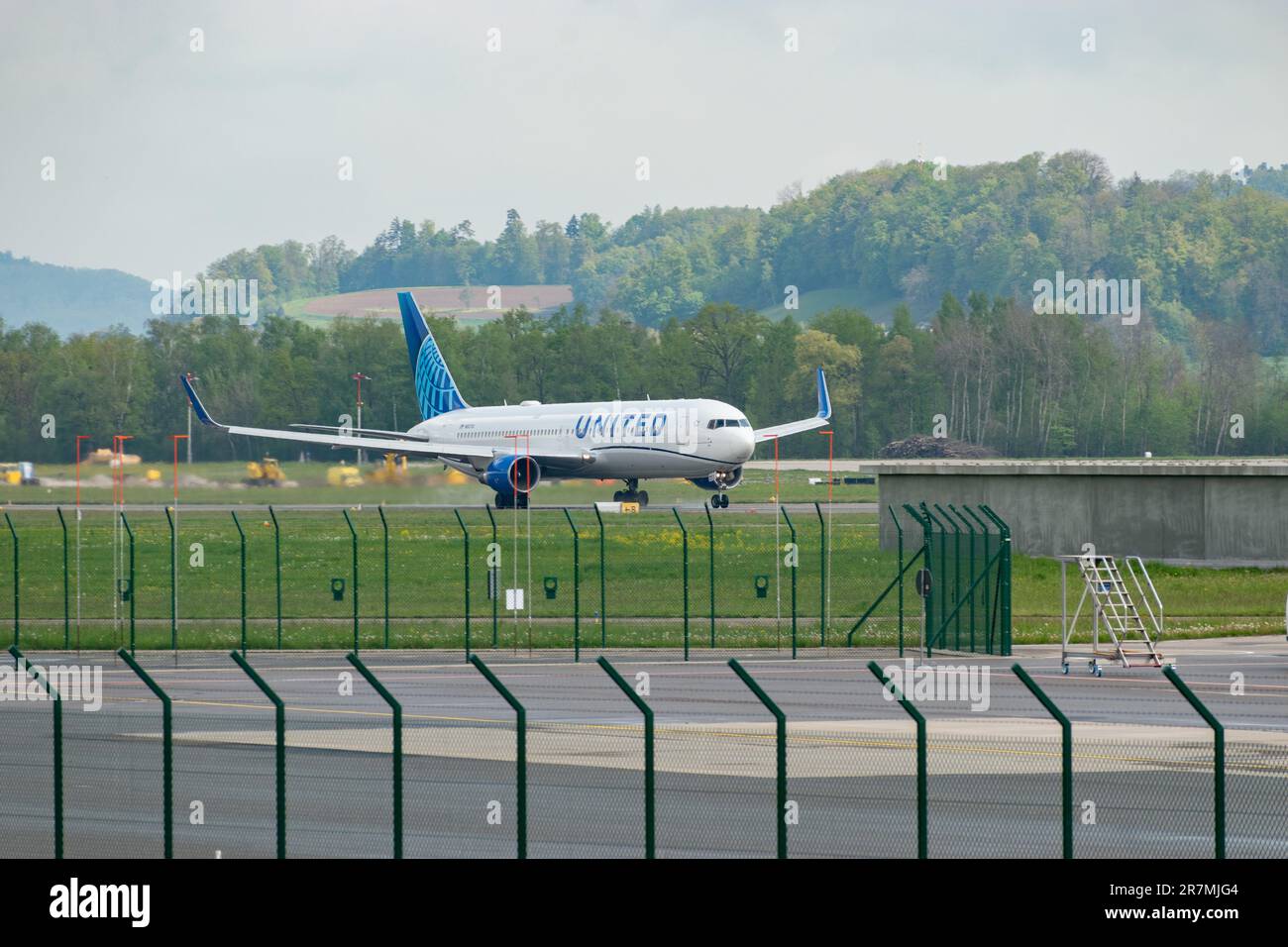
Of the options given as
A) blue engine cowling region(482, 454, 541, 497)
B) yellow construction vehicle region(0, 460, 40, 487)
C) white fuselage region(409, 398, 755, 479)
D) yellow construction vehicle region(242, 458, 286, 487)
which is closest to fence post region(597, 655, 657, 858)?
yellow construction vehicle region(242, 458, 286, 487)

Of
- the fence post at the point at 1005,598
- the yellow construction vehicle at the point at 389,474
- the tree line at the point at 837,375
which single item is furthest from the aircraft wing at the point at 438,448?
the fence post at the point at 1005,598

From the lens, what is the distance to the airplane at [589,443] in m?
66.8

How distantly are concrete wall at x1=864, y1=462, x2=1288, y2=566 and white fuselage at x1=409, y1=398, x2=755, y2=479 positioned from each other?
1265 cm

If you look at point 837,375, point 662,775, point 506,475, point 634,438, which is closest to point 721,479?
point 634,438

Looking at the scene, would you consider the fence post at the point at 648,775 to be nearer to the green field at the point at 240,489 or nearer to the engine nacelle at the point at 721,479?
the green field at the point at 240,489

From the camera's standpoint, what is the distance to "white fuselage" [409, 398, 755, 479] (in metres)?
66.9

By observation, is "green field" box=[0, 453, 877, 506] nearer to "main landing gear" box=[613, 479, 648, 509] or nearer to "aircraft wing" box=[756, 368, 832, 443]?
"main landing gear" box=[613, 479, 648, 509]

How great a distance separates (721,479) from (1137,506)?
21155mm

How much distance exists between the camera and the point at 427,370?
8819 centimetres

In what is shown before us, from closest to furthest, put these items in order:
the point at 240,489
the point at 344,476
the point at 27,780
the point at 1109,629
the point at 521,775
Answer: the point at 521,775, the point at 27,780, the point at 1109,629, the point at 240,489, the point at 344,476

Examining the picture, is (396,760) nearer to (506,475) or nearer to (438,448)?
(506,475)

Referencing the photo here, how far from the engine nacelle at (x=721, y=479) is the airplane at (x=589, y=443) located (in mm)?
37

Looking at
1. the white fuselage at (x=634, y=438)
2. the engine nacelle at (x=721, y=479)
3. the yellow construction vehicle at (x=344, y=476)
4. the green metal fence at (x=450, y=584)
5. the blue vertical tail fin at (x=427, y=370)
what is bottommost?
the green metal fence at (x=450, y=584)
